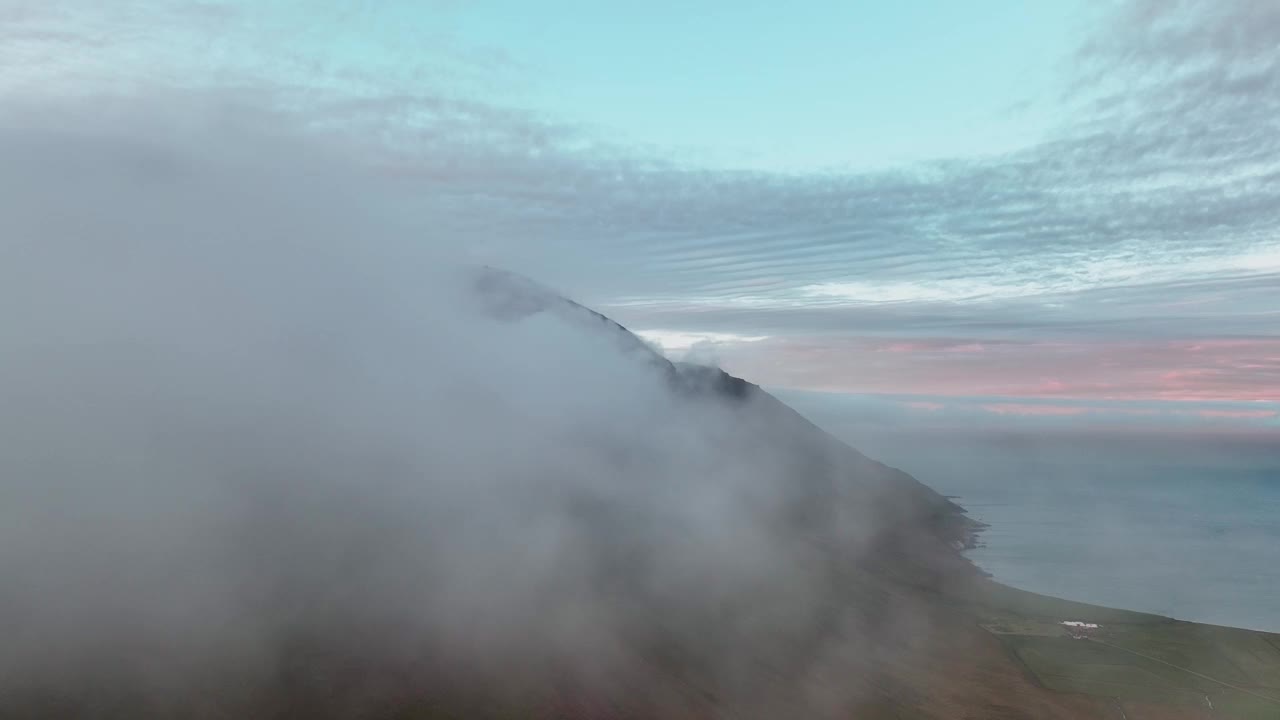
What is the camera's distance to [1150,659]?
16688 cm

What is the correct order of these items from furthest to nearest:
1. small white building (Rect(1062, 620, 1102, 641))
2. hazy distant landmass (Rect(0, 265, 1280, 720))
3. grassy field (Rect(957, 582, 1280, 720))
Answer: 1. small white building (Rect(1062, 620, 1102, 641))
2. grassy field (Rect(957, 582, 1280, 720))
3. hazy distant landmass (Rect(0, 265, 1280, 720))

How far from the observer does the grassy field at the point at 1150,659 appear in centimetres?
14712

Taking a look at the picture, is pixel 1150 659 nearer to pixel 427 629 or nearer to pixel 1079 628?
pixel 1079 628

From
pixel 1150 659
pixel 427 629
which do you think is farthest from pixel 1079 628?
pixel 427 629

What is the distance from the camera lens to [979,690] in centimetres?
14975

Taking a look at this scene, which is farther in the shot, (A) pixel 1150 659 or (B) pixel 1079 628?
(B) pixel 1079 628

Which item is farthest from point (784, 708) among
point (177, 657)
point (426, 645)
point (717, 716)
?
point (177, 657)

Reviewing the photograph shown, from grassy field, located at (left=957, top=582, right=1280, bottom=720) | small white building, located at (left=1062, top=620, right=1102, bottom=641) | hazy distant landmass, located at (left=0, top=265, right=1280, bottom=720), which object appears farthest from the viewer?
small white building, located at (left=1062, top=620, right=1102, bottom=641)

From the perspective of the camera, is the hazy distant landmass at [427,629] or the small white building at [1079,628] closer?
the hazy distant landmass at [427,629]

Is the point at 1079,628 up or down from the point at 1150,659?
down

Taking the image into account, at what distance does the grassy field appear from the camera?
147125 mm

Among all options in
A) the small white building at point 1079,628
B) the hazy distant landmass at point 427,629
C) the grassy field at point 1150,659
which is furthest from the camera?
the small white building at point 1079,628

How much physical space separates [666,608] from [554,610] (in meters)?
25.4

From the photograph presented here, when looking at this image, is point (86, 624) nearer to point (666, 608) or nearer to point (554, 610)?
point (554, 610)
